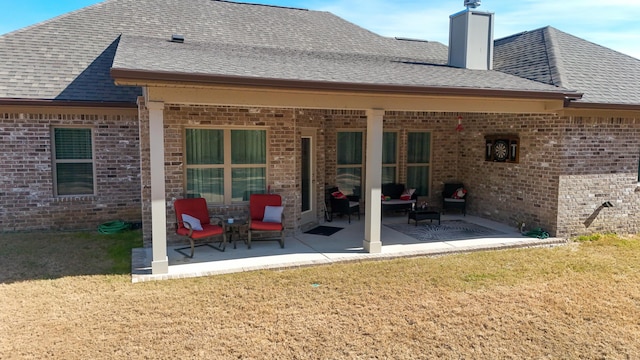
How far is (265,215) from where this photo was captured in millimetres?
8039

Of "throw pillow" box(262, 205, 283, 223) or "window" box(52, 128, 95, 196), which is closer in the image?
"throw pillow" box(262, 205, 283, 223)

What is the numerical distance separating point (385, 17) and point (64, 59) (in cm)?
1448

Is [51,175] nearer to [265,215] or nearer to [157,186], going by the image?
[157,186]

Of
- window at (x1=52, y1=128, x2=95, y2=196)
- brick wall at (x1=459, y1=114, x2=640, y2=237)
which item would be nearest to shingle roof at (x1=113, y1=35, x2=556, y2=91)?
brick wall at (x1=459, y1=114, x2=640, y2=237)

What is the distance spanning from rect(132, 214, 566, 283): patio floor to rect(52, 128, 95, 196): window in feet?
9.36

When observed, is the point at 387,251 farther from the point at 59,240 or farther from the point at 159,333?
the point at 59,240

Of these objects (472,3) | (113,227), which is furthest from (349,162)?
(113,227)

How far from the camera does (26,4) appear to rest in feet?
69.1

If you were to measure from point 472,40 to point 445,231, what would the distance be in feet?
14.6

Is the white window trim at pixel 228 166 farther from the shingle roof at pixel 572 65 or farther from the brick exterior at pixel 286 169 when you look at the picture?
the shingle roof at pixel 572 65

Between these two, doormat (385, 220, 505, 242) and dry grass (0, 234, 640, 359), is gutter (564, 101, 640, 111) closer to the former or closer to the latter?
doormat (385, 220, 505, 242)

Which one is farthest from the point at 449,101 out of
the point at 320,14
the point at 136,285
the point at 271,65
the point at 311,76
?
the point at 320,14

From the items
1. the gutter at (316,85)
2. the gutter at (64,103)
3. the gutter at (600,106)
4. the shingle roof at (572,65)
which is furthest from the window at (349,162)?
the gutter at (64,103)

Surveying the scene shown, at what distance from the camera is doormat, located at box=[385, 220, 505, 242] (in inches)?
343
